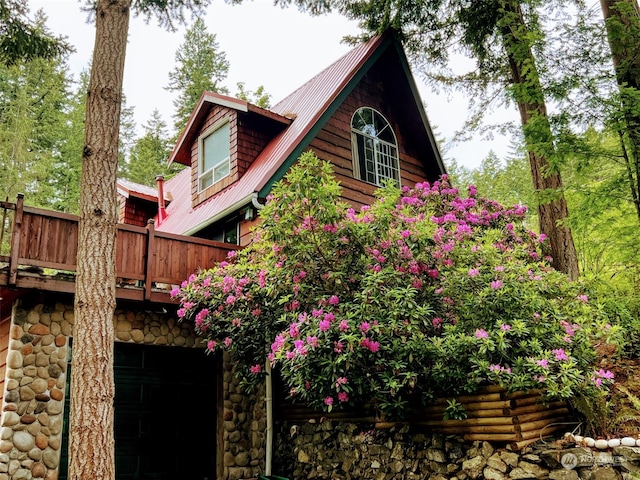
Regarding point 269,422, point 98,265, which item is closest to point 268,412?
point 269,422

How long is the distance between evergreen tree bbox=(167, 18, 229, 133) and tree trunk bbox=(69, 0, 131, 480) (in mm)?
19044

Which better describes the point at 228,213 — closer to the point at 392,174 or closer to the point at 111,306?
the point at 392,174

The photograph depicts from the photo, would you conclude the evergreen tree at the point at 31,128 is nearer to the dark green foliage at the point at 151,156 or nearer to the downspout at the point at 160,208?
the dark green foliage at the point at 151,156

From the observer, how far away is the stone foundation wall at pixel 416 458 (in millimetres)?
4656

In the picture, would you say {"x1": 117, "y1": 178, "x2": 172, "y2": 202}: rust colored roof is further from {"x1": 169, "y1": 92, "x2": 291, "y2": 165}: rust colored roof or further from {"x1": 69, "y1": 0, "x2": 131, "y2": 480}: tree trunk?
{"x1": 69, "y1": 0, "x2": 131, "y2": 480}: tree trunk

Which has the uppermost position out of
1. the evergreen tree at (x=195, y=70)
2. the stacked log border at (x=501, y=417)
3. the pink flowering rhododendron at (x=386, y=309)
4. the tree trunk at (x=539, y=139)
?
the evergreen tree at (x=195, y=70)

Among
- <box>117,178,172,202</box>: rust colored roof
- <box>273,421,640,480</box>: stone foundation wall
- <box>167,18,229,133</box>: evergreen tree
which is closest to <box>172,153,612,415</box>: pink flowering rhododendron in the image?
<box>273,421,640,480</box>: stone foundation wall

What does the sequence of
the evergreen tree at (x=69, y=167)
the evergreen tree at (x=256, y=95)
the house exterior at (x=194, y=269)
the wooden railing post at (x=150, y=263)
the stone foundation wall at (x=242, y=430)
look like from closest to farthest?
the house exterior at (x=194, y=269) < the wooden railing post at (x=150, y=263) < the stone foundation wall at (x=242, y=430) < the evergreen tree at (x=69, y=167) < the evergreen tree at (x=256, y=95)

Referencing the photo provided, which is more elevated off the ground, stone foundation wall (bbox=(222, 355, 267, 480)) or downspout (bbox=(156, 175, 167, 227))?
downspout (bbox=(156, 175, 167, 227))

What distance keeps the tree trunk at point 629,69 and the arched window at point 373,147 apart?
16.9 ft

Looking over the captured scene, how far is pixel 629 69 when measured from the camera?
18.5 ft

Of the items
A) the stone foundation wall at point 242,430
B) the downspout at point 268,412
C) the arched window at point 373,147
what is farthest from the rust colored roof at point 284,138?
the stone foundation wall at point 242,430

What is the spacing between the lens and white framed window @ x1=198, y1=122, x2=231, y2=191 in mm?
10664

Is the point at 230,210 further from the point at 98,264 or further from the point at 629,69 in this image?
the point at 629,69
